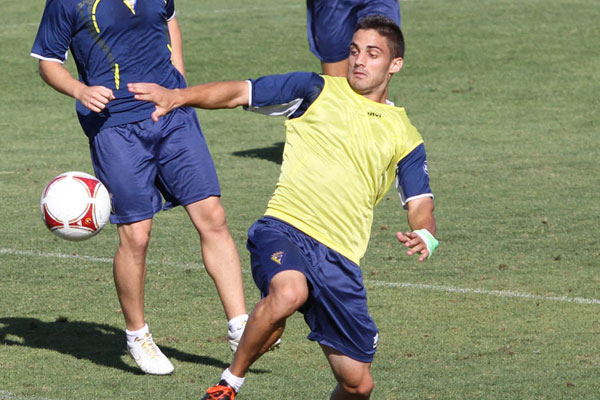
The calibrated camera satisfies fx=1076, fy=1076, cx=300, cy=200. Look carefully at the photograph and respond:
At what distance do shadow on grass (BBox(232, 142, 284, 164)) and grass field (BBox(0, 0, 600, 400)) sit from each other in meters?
0.03

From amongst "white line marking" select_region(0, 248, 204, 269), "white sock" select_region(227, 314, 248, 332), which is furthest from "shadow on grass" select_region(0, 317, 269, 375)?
"white line marking" select_region(0, 248, 204, 269)

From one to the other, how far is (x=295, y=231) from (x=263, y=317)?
50 cm

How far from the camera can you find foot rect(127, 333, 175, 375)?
6.41 meters

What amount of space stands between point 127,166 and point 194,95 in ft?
5.32

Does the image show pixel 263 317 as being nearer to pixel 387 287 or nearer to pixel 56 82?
pixel 56 82

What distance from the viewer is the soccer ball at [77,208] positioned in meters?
6.40

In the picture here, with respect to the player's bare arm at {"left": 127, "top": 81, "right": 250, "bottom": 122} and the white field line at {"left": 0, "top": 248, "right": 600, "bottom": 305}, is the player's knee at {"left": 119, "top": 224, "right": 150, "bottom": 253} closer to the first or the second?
the player's bare arm at {"left": 127, "top": 81, "right": 250, "bottom": 122}

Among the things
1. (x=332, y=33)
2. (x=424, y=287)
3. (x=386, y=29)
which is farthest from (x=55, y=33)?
(x=332, y=33)

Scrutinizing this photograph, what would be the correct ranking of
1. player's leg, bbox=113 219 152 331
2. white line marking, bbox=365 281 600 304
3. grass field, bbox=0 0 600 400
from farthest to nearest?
white line marking, bbox=365 281 600 304
player's leg, bbox=113 219 152 331
grass field, bbox=0 0 600 400

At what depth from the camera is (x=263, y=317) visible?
4973 mm

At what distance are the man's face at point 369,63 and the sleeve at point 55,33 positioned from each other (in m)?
1.92

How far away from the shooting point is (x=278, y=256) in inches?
199

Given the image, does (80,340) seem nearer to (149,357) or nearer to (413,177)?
(149,357)

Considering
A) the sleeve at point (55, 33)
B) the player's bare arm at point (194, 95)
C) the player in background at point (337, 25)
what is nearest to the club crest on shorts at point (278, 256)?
the player's bare arm at point (194, 95)
